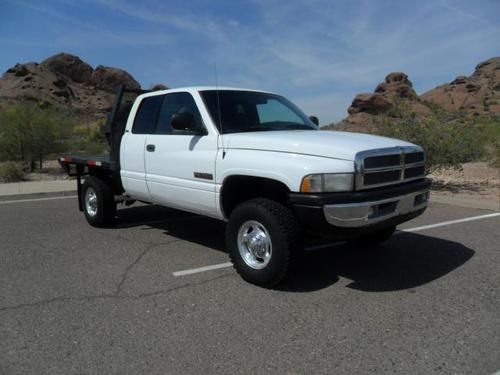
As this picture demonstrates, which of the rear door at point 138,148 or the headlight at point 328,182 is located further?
the rear door at point 138,148

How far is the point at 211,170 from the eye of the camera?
4.94 meters

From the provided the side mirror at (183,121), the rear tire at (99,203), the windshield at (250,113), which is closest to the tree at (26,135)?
the rear tire at (99,203)

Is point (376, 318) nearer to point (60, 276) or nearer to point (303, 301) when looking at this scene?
point (303, 301)

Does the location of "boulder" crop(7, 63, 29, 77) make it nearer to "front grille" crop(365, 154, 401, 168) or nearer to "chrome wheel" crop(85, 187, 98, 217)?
"chrome wheel" crop(85, 187, 98, 217)

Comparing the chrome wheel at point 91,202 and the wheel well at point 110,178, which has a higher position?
the wheel well at point 110,178

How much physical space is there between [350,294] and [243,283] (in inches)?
42.0

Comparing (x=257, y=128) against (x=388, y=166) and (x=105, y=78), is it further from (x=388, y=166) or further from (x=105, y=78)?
(x=105, y=78)

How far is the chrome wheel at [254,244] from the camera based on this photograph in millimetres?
4461

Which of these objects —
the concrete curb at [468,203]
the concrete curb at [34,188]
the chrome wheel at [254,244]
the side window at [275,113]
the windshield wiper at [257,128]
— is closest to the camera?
the chrome wheel at [254,244]

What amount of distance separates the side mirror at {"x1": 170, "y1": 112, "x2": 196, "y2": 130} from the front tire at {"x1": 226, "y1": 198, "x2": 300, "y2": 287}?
3.60ft

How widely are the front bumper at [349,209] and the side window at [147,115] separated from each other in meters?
2.69

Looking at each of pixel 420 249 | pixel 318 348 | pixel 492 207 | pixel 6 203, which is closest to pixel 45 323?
pixel 318 348

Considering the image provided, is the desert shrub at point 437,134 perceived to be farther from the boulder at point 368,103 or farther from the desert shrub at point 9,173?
the boulder at point 368,103

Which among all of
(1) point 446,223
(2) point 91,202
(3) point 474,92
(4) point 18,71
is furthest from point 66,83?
(1) point 446,223
